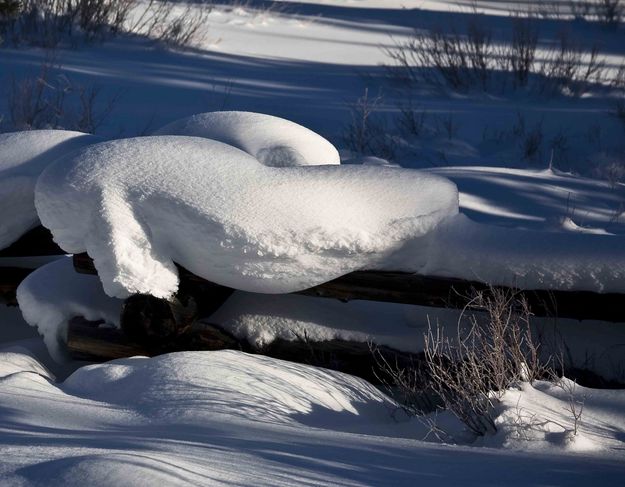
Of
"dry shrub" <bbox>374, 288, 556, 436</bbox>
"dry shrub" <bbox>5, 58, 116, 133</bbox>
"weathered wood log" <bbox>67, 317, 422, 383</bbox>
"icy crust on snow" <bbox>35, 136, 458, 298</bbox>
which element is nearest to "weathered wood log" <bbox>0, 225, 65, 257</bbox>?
"weathered wood log" <bbox>67, 317, 422, 383</bbox>

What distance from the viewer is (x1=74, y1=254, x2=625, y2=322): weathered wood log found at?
3728 mm

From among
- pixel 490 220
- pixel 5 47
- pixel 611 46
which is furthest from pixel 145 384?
pixel 611 46

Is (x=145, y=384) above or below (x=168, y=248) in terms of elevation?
below

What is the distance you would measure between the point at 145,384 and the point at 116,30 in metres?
10.4

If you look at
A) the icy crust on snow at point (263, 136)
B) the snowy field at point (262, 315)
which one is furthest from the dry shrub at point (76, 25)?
the snowy field at point (262, 315)

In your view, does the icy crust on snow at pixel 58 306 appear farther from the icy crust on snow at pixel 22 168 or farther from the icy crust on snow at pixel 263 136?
the icy crust on snow at pixel 263 136

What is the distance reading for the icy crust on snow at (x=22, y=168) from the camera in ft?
14.6

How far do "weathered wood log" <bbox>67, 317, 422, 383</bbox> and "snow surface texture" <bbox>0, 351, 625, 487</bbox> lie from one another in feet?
0.56

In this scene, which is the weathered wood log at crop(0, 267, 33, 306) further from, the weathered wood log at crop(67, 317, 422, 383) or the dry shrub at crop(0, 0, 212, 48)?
the dry shrub at crop(0, 0, 212, 48)

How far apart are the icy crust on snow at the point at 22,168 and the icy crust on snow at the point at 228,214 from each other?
19.2 inches

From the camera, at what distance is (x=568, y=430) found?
290cm

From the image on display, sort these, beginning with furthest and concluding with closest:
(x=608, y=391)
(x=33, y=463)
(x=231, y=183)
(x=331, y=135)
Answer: (x=331, y=135) < (x=231, y=183) < (x=608, y=391) < (x=33, y=463)

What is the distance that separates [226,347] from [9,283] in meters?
1.28

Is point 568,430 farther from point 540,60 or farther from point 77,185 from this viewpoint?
point 540,60
